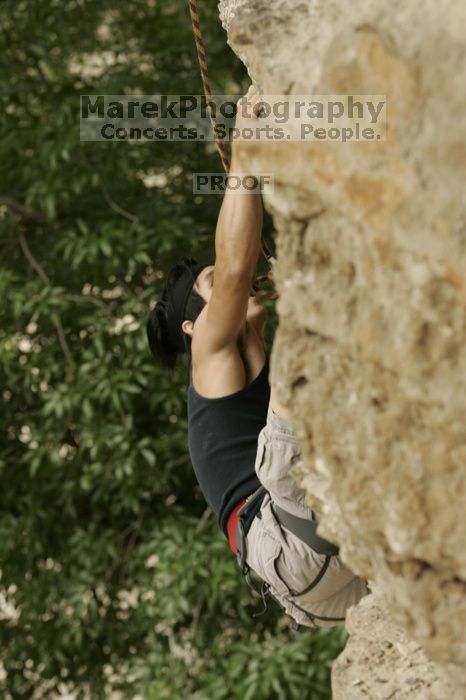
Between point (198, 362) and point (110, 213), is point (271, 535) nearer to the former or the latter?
point (198, 362)

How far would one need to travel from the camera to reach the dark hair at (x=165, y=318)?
2.51m

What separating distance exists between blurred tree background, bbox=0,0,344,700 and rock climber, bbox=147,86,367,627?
2.73 feet

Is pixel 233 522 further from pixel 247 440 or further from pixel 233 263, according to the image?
pixel 233 263

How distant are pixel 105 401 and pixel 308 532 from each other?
1453 millimetres

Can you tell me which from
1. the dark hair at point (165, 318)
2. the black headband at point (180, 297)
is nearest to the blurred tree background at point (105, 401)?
the dark hair at point (165, 318)

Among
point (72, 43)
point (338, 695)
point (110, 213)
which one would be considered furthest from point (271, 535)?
point (72, 43)

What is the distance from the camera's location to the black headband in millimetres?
2541

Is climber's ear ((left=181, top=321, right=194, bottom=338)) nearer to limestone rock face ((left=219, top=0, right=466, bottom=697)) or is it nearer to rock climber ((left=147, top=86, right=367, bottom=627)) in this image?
rock climber ((left=147, top=86, right=367, bottom=627))

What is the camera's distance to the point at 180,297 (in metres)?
2.54

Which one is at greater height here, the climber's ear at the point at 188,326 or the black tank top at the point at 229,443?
the climber's ear at the point at 188,326

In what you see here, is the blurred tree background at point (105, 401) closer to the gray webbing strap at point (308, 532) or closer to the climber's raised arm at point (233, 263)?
the climber's raised arm at point (233, 263)

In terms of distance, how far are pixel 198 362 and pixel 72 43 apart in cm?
172

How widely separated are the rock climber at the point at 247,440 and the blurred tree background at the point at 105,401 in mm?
833

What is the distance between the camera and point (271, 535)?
2115mm
